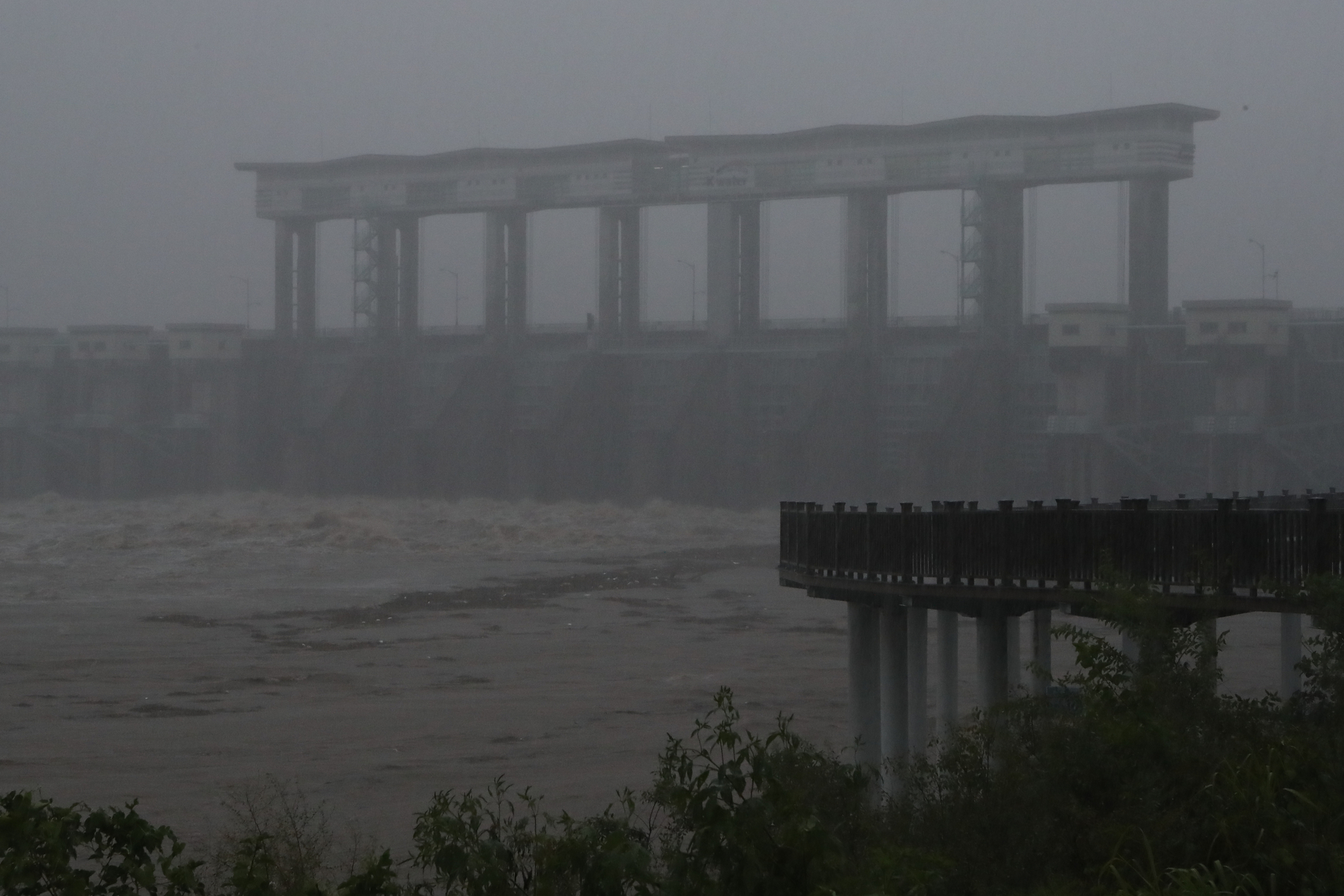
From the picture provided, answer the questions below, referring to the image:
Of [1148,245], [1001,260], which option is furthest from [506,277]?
[1148,245]

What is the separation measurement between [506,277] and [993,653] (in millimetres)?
71227

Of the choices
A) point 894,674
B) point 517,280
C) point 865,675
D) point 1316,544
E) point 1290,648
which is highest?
point 517,280

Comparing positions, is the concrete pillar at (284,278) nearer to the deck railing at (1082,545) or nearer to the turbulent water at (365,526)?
the turbulent water at (365,526)

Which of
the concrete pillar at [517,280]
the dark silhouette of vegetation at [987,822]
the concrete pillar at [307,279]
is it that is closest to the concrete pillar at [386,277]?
the concrete pillar at [307,279]

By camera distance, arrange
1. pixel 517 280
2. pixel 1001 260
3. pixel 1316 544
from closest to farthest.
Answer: pixel 1316 544 → pixel 1001 260 → pixel 517 280

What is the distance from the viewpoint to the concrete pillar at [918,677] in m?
15.4

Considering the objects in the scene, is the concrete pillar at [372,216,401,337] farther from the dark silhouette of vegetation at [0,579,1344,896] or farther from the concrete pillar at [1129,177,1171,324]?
the dark silhouette of vegetation at [0,579,1344,896]

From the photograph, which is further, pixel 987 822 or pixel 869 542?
pixel 869 542

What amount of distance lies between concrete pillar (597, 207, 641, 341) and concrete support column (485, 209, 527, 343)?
4.68m

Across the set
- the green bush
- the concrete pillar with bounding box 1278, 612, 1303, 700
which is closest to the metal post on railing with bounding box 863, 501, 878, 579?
the concrete pillar with bounding box 1278, 612, 1303, 700

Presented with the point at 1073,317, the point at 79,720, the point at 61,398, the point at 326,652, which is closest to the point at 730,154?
the point at 1073,317

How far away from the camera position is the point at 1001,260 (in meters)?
72.8

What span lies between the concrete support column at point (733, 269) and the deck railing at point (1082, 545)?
2398 inches

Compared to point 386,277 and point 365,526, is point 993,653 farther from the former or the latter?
point 386,277
